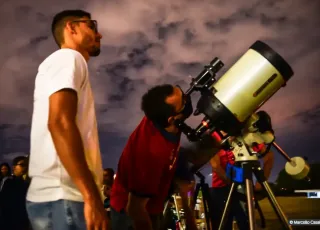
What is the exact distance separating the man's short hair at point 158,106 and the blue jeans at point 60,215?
3.11 feet

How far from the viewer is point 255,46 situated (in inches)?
75.2

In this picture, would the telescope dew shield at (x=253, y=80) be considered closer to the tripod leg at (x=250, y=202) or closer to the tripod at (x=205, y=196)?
the tripod leg at (x=250, y=202)

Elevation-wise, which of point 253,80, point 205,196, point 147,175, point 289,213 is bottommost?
point 289,213

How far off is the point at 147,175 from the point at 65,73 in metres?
0.83

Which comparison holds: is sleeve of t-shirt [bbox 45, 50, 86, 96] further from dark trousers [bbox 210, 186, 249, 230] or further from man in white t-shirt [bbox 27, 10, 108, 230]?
dark trousers [bbox 210, 186, 249, 230]

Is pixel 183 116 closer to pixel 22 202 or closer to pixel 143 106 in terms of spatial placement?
pixel 143 106

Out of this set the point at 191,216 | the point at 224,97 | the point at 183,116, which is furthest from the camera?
the point at 191,216

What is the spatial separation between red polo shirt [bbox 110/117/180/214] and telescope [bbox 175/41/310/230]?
14 centimetres

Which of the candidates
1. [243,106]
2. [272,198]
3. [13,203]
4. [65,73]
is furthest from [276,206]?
[13,203]

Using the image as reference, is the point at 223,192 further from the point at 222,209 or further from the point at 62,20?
the point at 62,20

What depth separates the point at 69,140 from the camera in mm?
1028

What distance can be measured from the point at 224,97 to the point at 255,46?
301 mm

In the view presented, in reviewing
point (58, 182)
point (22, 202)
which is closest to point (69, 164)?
point (58, 182)

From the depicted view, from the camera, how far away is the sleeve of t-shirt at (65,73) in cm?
109
